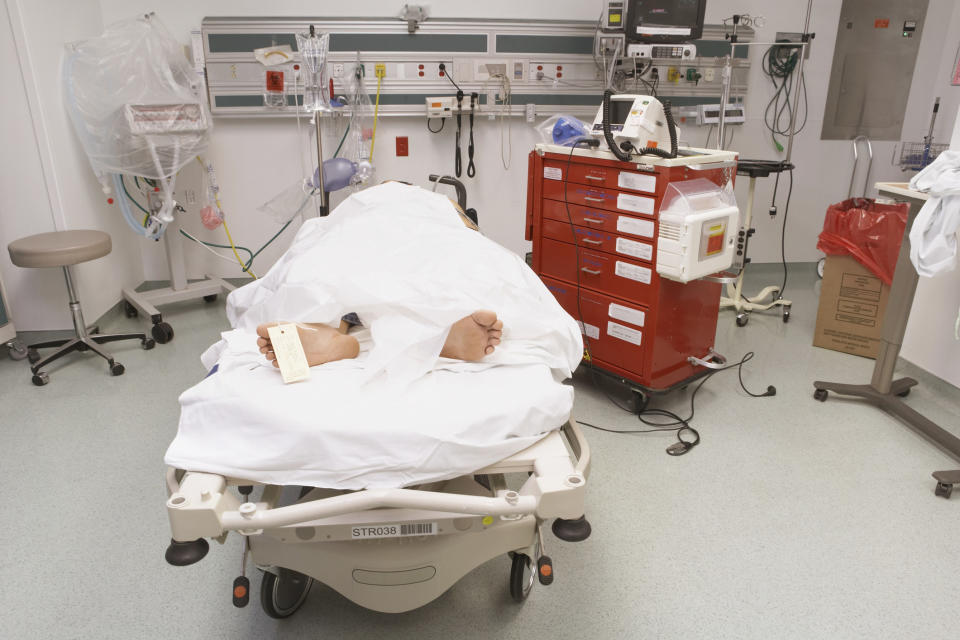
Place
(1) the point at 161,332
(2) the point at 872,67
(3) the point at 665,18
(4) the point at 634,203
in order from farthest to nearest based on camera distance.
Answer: (2) the point at 872,67 < (3) the point at 665,18 < (1) the point at 161,332 < (4) the point at 634,203

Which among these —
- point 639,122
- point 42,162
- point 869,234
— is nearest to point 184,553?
point 639,122

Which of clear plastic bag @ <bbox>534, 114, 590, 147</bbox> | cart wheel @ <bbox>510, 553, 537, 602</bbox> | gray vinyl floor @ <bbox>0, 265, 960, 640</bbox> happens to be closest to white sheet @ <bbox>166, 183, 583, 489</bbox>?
cart wheel @ <bbox>510, 553, 537, 602</bbox>

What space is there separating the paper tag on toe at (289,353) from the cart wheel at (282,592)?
491mm

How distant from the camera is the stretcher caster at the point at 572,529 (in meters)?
1.22

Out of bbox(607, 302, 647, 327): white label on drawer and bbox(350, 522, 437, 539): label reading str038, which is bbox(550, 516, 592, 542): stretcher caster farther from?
bbox(607, 302, 647, 327): white label on drawer

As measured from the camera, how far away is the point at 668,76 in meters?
3.98

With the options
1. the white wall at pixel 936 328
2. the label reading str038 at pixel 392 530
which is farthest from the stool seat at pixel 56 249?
the white wall at pixel 936 328

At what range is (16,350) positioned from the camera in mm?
3035

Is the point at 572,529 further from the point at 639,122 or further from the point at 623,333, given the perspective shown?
→ the point at 639,122

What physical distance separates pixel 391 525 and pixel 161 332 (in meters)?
2.49

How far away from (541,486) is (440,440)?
0.68 feet

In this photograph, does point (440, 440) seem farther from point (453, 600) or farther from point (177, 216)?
point (177, 216)

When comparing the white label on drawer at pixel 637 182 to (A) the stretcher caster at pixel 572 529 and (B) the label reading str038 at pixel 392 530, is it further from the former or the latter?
(B) the label reading str038 at pixel 392 530

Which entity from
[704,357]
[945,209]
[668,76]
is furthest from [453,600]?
[668,76]
